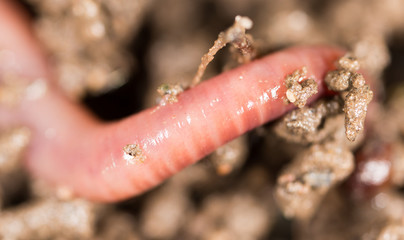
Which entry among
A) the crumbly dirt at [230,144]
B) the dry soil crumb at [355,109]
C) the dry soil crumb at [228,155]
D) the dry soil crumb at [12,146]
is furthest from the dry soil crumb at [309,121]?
the dry soil crumb at [12,146]

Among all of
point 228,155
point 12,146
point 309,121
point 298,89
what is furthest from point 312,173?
point 12,146

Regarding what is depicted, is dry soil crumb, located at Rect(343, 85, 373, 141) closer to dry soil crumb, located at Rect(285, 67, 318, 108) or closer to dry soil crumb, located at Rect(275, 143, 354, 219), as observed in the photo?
dry soil crumb, located at Rect(285, 67, 318, 108)

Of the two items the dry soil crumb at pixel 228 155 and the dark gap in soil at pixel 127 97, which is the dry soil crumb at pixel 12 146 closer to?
the dark gap in soil at pixel 127 97

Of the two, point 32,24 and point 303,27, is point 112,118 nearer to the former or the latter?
point 32,24

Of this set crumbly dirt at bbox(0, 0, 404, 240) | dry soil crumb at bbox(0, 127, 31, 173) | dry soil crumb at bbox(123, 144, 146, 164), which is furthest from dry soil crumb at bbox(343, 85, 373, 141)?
dry soil crumb at bbox(0, 127, 31, 173)

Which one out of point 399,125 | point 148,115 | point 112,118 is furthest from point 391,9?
point 112,118
